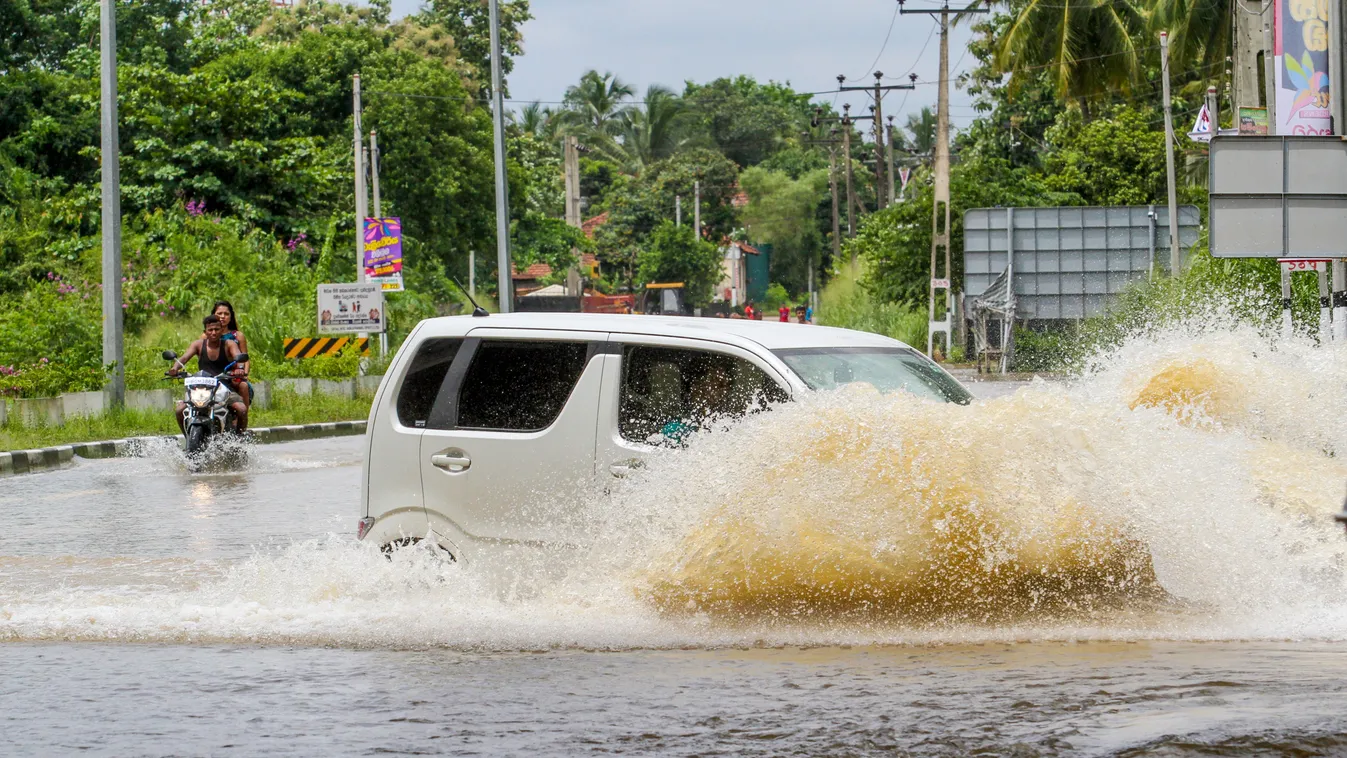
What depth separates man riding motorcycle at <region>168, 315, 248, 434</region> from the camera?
58.0 ft

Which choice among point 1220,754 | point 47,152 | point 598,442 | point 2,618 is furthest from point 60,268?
point 1220,754

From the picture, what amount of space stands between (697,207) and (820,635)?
265ft

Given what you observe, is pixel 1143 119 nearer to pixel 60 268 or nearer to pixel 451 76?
pixel 451 76

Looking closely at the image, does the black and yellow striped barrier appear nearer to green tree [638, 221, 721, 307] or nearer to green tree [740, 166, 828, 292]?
green tree [638, 221, 721, 307]

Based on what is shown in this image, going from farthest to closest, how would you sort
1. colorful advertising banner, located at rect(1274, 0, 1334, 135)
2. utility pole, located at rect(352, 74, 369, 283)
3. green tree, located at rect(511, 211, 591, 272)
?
green tree, located at rect(511, 211, 591, 272), utility pole, located at rect(352, 74, 369, 283), colorful advertising banner, located at rect(1274, 0, 1334, 135)

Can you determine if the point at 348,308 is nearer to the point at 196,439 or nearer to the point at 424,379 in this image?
the point at 196,439

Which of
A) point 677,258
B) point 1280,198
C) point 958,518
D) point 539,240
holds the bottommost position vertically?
point 958,518

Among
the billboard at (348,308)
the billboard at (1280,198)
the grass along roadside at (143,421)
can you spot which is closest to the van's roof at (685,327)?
the billboard at (1280,198)

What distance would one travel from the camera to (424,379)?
768 cm

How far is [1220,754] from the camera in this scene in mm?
4652

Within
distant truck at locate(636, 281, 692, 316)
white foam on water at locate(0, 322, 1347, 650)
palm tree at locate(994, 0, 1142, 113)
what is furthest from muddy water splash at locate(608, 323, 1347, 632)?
distant truck at locate(636, 281, 692, 316)

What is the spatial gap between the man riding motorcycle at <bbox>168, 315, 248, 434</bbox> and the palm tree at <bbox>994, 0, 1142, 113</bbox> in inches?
1258

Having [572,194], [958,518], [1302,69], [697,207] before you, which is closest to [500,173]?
[1302,69]

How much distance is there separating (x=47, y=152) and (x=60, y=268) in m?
8.66
